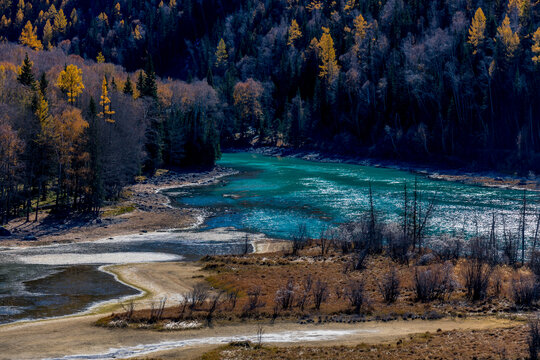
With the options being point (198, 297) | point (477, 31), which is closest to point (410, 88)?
point (477, 31)

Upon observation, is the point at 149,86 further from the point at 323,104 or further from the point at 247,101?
the point at 247,101

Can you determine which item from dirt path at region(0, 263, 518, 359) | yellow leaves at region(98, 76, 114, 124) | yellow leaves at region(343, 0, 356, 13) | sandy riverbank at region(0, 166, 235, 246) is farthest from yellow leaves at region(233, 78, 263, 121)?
dirt path at region(0, 263, 518, 359)

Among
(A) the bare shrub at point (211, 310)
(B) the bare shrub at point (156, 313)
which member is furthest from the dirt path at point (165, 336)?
(B) the bare shrub at point (156, 313)

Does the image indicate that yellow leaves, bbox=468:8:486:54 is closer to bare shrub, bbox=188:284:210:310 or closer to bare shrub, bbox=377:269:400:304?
bare shrub, bbox=377:269:400:304

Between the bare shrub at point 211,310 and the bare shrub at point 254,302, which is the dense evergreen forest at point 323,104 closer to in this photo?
the bare shrub at point 211,310

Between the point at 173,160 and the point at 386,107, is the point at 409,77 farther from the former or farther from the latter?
the point at 173,160

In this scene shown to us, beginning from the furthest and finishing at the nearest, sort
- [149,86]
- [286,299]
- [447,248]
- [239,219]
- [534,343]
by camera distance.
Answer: [149,86], [239,219], [447,248], [286,299], [534,343]
